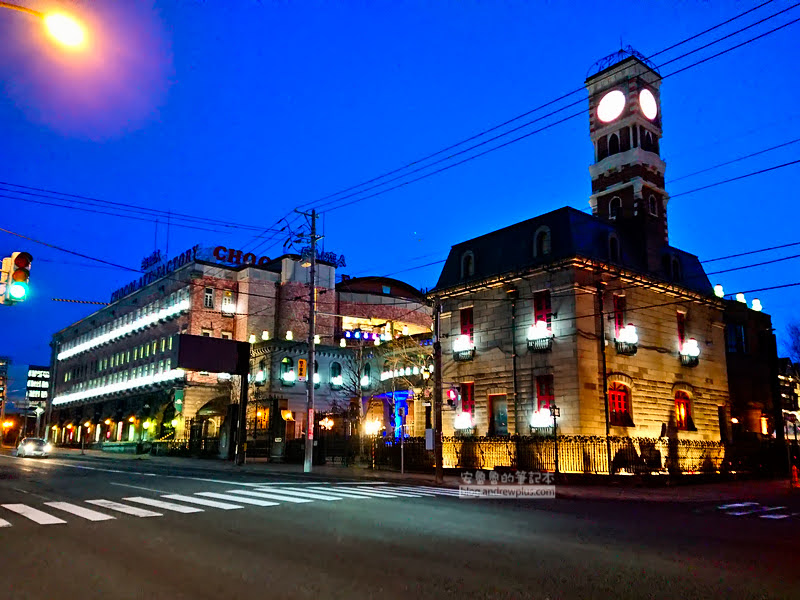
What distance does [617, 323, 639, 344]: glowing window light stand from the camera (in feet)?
103

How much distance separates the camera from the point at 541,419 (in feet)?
101

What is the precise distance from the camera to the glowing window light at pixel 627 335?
3138 centimetres

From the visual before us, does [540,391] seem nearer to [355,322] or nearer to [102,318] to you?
[355,322]

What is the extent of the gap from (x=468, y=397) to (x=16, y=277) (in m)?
24.5

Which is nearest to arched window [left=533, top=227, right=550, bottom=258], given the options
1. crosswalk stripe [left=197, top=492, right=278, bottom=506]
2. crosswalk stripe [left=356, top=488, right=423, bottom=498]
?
crosswalk stripe [left=356, top=488, right=423, bottom=498]

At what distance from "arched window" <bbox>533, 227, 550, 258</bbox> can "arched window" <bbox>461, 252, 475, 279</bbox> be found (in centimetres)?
440

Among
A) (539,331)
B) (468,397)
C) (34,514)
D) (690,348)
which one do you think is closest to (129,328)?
(468,397)

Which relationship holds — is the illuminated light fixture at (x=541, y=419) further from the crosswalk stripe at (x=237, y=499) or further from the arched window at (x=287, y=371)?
the arched window at (x=287, y=371)

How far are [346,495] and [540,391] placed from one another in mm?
15107

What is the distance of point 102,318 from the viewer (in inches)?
3120

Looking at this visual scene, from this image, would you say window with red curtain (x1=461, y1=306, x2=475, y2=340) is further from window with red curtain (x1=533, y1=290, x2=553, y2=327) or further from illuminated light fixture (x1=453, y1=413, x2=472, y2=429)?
window with red curtain (x1=533, y1=290, x2=553, y2=327)

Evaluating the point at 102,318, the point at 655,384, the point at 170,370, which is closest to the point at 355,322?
the point at 170,370

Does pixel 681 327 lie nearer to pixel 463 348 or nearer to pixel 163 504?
pixel 463 348

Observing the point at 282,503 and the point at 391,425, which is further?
the point at 391,425
